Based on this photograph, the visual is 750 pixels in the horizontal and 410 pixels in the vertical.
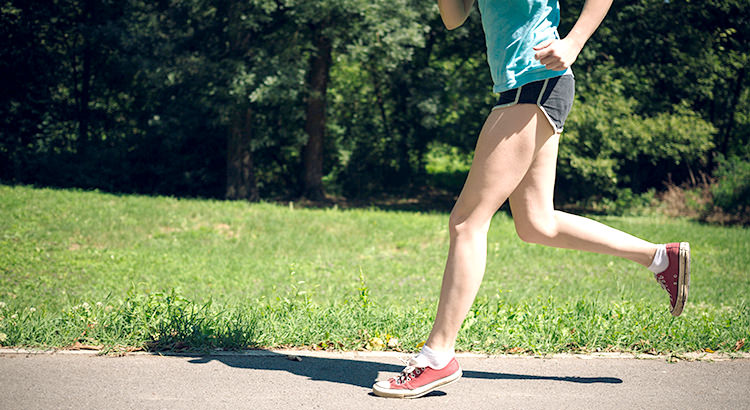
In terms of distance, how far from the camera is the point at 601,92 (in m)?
17.4

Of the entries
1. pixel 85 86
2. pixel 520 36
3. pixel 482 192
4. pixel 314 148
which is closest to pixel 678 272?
pixel 482 192

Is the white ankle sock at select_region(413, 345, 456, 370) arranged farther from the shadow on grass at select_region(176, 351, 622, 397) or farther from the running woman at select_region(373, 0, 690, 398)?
the shadow on grass at select_region(176, 351, 622, 397)

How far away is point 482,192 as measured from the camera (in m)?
2.97

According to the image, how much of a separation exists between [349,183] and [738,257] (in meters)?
14.0

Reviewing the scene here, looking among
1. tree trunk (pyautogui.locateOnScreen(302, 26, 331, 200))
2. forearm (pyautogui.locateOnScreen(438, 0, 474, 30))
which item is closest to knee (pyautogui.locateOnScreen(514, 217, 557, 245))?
forearm (pyautogui.locateOnScreen(438, 0, 474, 30))

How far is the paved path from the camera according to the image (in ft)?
9.16

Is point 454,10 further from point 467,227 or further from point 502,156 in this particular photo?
point 467,227

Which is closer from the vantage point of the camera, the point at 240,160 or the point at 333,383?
the point at 333,383

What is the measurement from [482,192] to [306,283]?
446 centimetres

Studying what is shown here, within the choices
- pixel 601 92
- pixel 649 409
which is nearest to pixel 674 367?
pixel 649 409

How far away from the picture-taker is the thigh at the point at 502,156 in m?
2.92

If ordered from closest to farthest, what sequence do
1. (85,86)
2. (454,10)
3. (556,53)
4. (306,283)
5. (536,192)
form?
(556,53) < (536,192) < (454,10) < (306,283) < (85,86)

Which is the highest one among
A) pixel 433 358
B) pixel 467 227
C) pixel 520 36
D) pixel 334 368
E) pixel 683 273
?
pixel 520 36

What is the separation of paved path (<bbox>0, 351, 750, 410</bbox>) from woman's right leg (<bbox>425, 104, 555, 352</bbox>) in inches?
14.8
